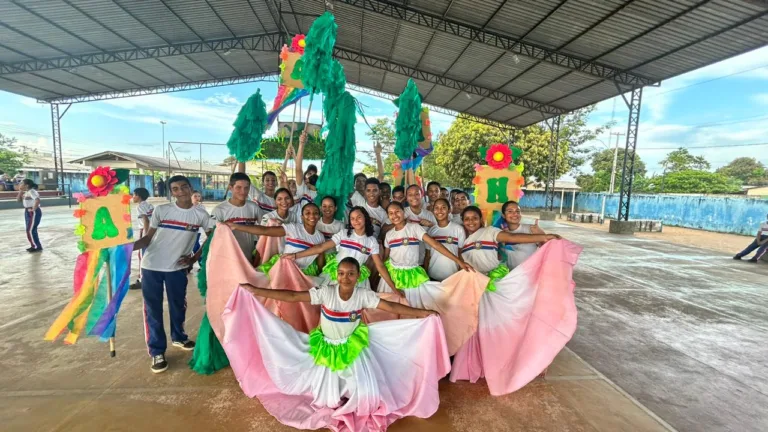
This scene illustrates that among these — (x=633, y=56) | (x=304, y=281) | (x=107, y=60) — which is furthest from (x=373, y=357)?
(x=107, y=60)

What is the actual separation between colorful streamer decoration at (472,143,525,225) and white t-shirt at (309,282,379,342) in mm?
2294

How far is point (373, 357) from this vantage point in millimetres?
2512

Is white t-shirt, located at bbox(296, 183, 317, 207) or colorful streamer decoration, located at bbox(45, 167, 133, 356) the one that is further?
white t-shirt, located at bbox(296, 183, 317, 207)

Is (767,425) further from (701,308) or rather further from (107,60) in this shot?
(107,60)

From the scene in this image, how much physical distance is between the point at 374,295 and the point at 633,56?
11.4 meters

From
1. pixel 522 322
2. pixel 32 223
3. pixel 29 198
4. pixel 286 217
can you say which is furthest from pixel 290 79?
pixel 29 198

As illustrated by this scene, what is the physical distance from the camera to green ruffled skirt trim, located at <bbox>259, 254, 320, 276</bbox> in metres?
3.13

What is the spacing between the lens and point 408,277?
308cm

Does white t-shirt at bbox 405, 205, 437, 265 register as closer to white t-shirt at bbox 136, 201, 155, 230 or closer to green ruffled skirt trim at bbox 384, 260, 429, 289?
green ruffled skirt trim at bbox 384, 260, 429, 289

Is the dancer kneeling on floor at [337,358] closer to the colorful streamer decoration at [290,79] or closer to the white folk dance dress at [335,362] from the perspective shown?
the white folk dance dress at [335,362]

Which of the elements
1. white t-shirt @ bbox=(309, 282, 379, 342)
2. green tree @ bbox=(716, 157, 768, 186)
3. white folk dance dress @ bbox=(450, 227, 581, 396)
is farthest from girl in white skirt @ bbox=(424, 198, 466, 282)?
green tree @ bbox=(716, 157, 768, 186)

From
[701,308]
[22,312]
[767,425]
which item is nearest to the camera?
[767,425]

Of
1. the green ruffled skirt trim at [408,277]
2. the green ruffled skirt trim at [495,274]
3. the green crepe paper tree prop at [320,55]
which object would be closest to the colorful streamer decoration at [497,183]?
the green ruffled skirt trim at [495,274]

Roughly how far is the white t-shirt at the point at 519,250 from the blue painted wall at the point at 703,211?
1633 cm
